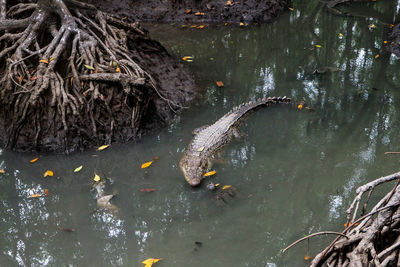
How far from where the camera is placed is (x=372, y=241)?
2457 millimetres

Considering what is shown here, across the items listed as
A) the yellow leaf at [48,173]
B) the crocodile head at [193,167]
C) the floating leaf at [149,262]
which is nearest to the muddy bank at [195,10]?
the crocodile head at [193,167]

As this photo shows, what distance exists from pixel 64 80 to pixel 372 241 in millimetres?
4843

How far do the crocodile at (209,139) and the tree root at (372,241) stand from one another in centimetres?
238

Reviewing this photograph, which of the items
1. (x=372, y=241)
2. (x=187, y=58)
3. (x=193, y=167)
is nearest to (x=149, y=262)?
(x=193, y=167)

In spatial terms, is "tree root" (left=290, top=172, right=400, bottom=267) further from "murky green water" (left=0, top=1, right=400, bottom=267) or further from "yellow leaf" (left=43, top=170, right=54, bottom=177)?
"yellow leaf" (left=43, top=170, right=54, bottom=177)

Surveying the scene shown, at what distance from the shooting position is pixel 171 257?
149 inches

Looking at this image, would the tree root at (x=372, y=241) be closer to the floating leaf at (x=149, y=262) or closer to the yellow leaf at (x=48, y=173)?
the floating leaf at (x=149, y=262)

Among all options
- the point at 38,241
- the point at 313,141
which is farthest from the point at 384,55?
the point at 38,241

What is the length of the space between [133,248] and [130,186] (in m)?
1.04

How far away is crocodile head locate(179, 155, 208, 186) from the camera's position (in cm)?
481

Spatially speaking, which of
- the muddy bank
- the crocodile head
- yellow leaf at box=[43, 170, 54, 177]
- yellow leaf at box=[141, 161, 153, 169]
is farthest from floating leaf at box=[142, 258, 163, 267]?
the muddy bank

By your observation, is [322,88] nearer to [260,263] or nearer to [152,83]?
[152,83]

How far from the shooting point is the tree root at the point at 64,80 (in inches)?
218

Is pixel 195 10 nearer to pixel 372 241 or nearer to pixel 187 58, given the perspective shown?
pixel 187 58
